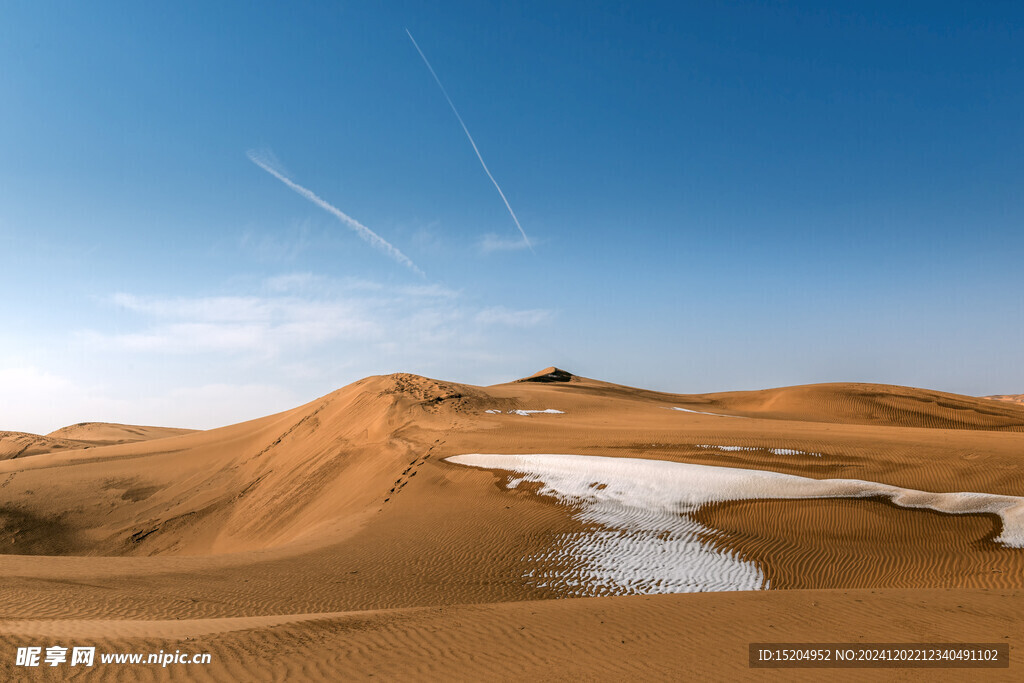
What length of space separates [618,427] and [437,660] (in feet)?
60.2

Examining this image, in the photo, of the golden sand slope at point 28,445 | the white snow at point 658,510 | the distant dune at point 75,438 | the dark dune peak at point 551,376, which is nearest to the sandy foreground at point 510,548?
the white snow at point 658,510

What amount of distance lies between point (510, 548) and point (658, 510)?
4311 mm

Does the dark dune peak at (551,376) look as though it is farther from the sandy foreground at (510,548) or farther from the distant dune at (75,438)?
the distant dune at (75,438)

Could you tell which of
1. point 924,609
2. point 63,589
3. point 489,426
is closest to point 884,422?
point 489,426

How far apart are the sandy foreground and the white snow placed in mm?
75

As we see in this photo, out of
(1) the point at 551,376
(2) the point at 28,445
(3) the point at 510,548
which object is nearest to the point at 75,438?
(2) the point at 28,445

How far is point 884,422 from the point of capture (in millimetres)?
37719

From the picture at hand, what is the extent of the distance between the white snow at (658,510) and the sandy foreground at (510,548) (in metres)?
0.08

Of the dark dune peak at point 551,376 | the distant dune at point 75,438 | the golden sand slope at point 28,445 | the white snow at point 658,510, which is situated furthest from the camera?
the dark dune peak at point 551,376

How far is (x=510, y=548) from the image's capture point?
14.3 m

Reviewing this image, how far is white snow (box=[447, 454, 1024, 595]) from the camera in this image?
12.6 metres

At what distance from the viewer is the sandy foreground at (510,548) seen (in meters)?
7.40

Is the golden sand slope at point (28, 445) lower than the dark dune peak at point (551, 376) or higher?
lower

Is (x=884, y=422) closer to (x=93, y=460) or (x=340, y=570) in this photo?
(x=340, y=570)
